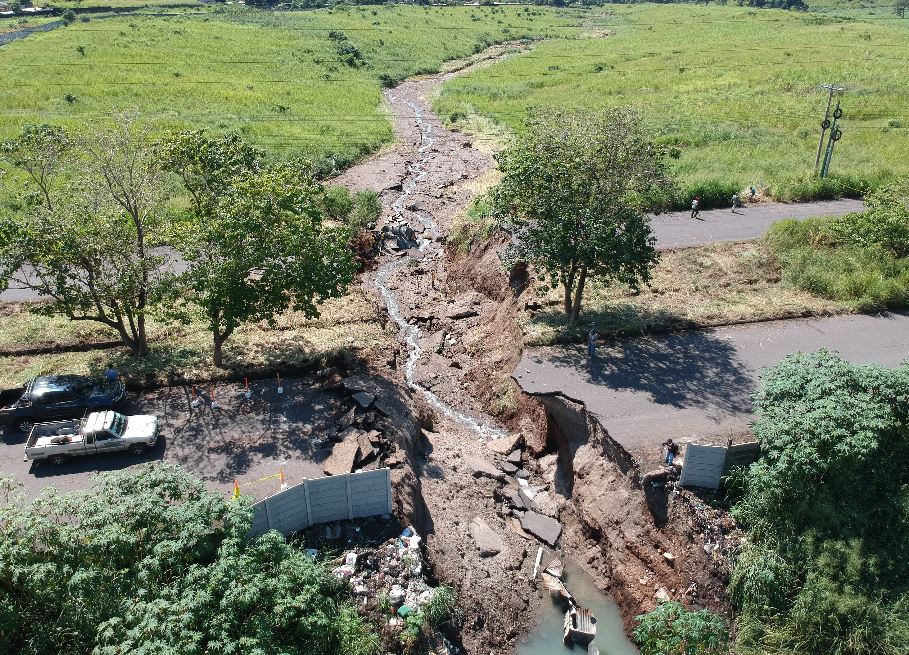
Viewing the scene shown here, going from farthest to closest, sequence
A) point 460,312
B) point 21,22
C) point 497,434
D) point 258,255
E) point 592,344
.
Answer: point 21,22
point 460,312
point 497,434
point 592,344
point 258,255

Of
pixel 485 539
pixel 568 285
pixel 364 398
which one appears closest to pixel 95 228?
pixel 364 398

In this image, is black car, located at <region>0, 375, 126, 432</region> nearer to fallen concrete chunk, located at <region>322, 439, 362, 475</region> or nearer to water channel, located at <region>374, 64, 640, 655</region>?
fallen concrete chunk, located at <region>322, 439, 362, 475</region>

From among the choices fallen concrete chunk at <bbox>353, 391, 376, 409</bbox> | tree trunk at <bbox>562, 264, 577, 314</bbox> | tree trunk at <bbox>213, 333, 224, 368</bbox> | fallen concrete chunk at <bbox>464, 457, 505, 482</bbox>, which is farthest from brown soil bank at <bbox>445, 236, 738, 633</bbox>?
tree trunk at <bbox>213, 333, 224, 368</bbox>

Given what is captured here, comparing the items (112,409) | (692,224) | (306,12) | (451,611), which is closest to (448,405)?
(451,611)

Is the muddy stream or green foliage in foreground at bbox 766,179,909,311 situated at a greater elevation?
green foliage in foreground at bbox 766,179,909,311

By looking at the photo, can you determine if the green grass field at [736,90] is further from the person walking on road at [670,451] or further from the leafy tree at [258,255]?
the leafy tree at [258,255]

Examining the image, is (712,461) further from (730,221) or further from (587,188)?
(730,221)
